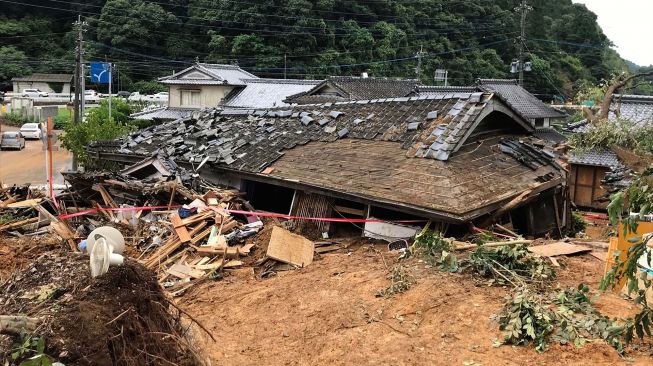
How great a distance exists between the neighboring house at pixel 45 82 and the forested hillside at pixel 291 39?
1.12 meters

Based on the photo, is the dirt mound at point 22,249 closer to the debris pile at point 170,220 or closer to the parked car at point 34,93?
the debris pile at point 170,220

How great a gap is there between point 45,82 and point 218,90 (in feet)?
87.5

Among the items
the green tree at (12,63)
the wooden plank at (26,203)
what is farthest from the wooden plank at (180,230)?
the green tree at (12,63)

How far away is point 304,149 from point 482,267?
6.86 m

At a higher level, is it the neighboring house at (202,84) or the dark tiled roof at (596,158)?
the neighboring house at (202,84)

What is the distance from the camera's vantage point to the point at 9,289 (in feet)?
17.7

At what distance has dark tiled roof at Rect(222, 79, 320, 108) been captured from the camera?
113 ft

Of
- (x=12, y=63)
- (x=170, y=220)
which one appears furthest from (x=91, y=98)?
(x=170, y=220)

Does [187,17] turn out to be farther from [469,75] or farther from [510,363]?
[510,363]

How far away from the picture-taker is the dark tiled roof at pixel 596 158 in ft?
69.3

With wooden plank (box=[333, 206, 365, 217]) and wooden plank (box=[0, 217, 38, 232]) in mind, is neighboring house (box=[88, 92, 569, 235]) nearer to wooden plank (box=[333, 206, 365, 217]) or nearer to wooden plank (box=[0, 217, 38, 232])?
wooden plank (box=[333, 206, 365, 217])

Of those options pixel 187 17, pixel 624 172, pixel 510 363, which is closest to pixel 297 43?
pixel 187 17

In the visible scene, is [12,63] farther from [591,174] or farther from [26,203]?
[591,174]

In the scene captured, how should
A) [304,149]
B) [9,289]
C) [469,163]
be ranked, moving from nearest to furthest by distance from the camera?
[9,289], [469,163], [304,149]
